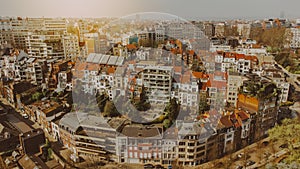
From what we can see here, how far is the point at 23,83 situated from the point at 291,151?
4.56 metres

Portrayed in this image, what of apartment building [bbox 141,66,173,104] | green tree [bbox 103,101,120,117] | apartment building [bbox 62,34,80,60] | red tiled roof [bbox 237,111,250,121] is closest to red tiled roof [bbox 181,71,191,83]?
apartment building [bbox 141,66,173,104]

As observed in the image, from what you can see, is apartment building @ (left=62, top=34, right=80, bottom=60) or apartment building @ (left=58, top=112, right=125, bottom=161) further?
apartment building @ (left=62, top=34, right=80, bottom=60)

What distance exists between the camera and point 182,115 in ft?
12.5

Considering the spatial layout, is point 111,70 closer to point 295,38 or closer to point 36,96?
point 36,96

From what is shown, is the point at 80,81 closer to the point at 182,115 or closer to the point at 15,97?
the point at 15,97

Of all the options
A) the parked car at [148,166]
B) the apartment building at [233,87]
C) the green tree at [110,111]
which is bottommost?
the parked car at [148,166]

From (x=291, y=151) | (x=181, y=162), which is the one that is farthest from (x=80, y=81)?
(x=291, y=151)

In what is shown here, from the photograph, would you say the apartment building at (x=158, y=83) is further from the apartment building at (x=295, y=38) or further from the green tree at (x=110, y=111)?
the apartment building at (x=295, y=38)

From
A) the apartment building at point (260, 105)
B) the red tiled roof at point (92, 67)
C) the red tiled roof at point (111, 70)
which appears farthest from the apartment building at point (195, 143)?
the red tiled roof at point (92, 67)

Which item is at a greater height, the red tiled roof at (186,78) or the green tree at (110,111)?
the red tiled roof at (186,78)

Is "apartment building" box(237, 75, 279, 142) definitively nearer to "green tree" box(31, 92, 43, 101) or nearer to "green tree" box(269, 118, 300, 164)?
"green tree" box(269, 118, 300, 164)

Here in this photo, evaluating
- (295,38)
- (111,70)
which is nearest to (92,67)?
(111,70)

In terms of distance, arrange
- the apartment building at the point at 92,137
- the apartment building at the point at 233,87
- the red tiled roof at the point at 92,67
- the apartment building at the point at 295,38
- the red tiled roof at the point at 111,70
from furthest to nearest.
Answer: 1. the apartment building at the point at 295,38
2. the red tiled roof at the point at 92,67
3. the red tiled roof at the point at 111,70
4. the apartment building at the point at 233,87
5. the apartment building at the point at 92,137

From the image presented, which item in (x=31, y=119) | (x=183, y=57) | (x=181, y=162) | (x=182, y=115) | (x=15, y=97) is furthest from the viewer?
(x=183, y=57)
